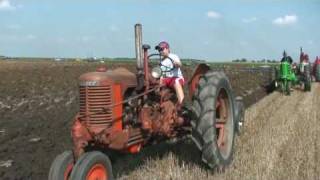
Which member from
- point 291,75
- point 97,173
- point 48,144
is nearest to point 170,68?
point 97,173

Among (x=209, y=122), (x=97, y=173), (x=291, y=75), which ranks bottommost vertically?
(x=97, y=173)

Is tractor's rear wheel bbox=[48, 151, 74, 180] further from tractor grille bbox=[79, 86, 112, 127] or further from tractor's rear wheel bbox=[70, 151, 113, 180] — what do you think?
tractor grille bbox=[79, 86, 112, 127]

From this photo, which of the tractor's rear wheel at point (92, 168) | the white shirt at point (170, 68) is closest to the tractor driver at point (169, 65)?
the white shirt at point (170, 68)

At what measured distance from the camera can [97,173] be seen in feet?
19.5

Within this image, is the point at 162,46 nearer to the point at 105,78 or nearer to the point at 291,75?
the point at 105,78

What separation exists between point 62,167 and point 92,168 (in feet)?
1.07

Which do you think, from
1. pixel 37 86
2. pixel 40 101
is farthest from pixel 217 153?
pixel 37 86

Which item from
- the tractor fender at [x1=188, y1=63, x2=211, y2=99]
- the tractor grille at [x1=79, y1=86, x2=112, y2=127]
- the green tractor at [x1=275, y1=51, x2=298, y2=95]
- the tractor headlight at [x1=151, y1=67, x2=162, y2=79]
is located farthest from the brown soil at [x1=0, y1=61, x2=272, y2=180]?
the green tractor at [x1=275, y1=51, x2=298, y2=95]

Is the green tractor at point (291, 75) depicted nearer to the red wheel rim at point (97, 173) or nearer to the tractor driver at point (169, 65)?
the tractor driver at point (169, 65)

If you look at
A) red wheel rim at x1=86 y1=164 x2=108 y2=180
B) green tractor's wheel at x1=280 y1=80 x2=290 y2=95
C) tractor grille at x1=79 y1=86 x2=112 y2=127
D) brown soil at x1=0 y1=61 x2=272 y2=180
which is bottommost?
brown soil at x1=0 y1=61 x2=272 y2=180

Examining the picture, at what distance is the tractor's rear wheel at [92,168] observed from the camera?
221 inches

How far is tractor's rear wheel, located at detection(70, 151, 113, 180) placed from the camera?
18.4ft

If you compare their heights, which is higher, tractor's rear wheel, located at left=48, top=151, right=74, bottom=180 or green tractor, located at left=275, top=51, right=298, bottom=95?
green tractor, located at left=275, top=51, right=298, bottom=95

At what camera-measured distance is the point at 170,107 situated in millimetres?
7430
